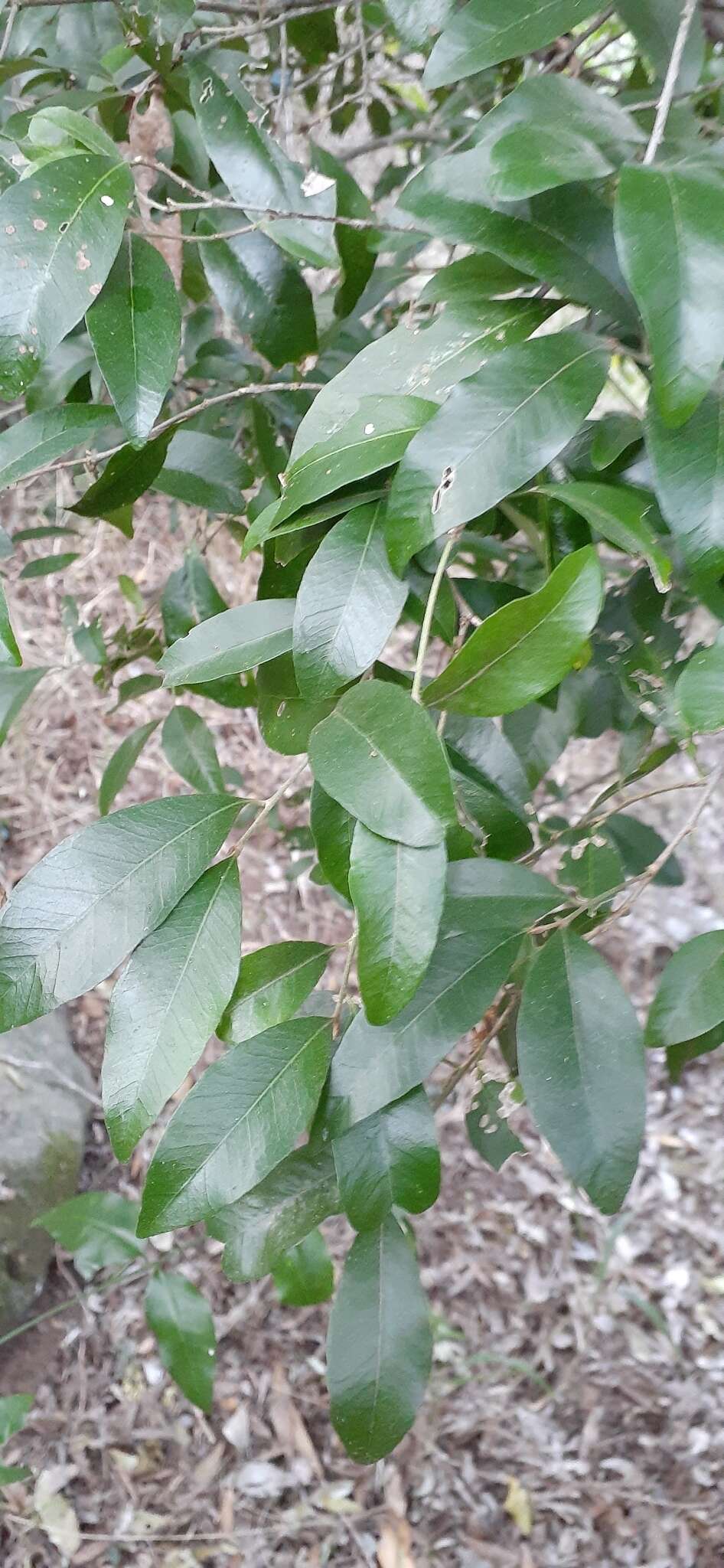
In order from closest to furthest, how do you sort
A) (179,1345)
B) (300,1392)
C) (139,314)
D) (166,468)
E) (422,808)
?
(422,808) < (139,314) < (166,468) < (179,1345) < (300,1392)

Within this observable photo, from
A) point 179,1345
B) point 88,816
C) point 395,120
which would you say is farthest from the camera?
point 88,816

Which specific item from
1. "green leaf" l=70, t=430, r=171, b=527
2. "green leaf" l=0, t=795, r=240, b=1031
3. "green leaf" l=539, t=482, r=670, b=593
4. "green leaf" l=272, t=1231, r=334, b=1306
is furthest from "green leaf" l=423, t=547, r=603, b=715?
"green leaf" l=272, t=1231, r=334, b=1306

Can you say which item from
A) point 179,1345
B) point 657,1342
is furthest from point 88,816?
point 657,1342

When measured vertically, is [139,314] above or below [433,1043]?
above

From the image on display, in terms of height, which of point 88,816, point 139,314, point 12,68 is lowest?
point 88,816

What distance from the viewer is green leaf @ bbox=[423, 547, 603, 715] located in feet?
1.27

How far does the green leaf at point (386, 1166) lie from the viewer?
48 centimetres

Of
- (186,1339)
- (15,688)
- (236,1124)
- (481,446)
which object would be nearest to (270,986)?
(236,1124)

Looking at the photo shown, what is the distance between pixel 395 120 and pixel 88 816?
1329 millimetres

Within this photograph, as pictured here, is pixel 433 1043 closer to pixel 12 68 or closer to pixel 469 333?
pixel 469 333

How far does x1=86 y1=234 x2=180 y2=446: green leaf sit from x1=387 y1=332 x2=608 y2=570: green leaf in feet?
0.53

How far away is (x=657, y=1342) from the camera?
58.9 inches

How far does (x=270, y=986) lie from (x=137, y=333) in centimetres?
34

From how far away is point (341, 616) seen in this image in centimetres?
43
